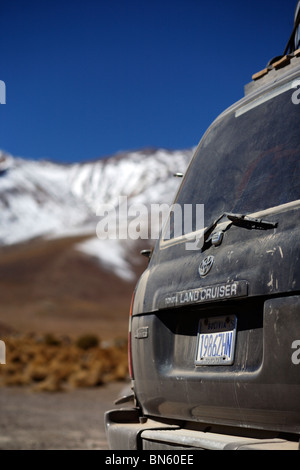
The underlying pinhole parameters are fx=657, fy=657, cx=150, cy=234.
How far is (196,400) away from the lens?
338cm

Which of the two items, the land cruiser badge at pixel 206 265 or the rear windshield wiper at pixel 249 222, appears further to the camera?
the land cruiser badge at pixel 206 265

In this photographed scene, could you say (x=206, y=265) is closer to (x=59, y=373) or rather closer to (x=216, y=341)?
(x=216, y=341)

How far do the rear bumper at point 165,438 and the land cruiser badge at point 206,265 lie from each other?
81 cm

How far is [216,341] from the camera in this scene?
3330 millimetres

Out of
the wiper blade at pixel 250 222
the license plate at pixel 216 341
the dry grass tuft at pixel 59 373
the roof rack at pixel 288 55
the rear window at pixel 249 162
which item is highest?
the roof rack at pixel 288 55

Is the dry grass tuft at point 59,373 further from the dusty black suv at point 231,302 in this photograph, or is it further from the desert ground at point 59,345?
the dusty black suv at point 231,302

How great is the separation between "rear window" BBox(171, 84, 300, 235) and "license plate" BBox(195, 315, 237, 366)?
1.90ft

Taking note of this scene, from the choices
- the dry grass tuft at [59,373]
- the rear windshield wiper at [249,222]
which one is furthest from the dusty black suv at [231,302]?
the dry grass tuft at [59,373]

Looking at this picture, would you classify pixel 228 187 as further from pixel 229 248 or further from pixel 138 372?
pixel 138 372

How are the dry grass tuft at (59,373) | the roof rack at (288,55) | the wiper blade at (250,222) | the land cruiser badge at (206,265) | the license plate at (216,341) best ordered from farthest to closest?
the dry grass tuft at (59,373), the roof rack at (288,55), the land cruiser badge at (206,265), the license plate at (216,341), the wiper blade at (250,222)

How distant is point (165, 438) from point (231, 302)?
817mm

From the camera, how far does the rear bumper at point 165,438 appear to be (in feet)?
9.32

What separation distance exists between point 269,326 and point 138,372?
1.22 meters
